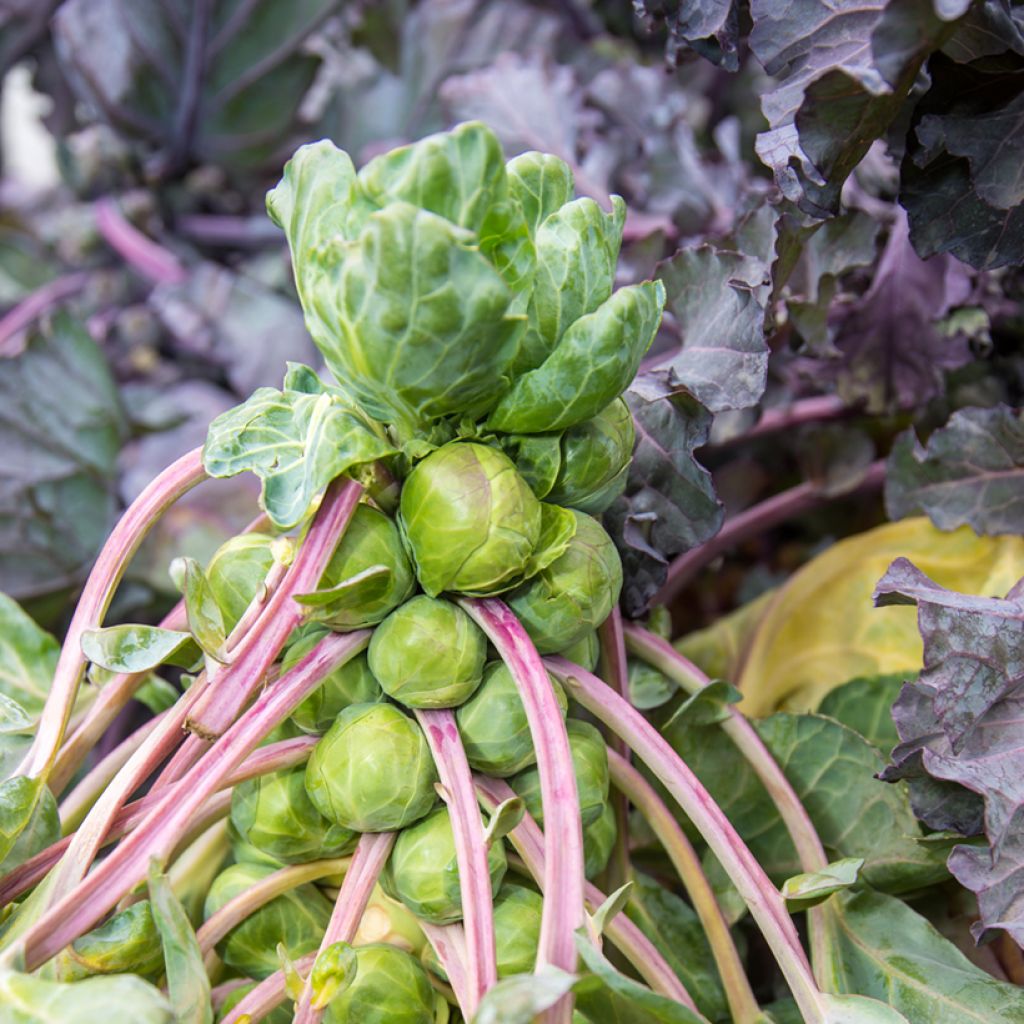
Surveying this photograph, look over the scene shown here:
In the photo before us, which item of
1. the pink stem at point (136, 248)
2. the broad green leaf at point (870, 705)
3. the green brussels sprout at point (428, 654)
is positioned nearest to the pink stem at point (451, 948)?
the green brussels sprout at point (428, 654)

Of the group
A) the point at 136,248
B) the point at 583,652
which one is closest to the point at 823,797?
the point at 583,652

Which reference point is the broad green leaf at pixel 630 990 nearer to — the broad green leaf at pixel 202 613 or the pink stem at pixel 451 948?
the pink stem at pixel 451 948

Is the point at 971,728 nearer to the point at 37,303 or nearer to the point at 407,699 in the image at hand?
the point at 407,699

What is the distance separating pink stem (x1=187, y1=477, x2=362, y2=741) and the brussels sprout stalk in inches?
7.6

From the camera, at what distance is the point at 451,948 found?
1.59 ft

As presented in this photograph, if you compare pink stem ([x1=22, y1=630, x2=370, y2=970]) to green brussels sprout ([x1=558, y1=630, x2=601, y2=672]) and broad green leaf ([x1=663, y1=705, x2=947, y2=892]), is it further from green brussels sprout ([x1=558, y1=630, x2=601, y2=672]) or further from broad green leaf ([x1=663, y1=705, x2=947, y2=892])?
broad green leaf ([x1=663, y1=705, x2=947, y2=892])

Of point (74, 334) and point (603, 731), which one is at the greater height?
point (74, 334)

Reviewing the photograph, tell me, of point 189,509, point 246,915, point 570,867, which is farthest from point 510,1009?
point 189,509

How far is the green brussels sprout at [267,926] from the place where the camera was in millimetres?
533

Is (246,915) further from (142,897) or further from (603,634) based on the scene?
(603,634)

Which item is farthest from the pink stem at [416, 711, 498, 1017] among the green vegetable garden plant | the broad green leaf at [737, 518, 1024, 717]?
the broad green leaf at [737, 518, 1024, 717]

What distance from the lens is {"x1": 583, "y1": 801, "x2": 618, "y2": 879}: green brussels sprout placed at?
1.75 ft

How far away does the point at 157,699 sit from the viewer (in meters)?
0.62

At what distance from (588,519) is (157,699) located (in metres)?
0.29
